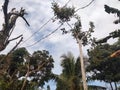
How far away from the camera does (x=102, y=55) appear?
38375 mm

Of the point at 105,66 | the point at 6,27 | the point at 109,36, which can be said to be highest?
the point at 105,66

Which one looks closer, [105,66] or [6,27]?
[6,27]

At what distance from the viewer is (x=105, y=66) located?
38.0m

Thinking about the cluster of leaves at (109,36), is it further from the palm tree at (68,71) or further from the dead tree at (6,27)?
the dead tree at (6,27)

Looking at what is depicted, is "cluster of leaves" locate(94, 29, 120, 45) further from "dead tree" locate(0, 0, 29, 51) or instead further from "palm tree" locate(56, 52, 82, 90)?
"dead tree" locate(0, 0, 29, 51)

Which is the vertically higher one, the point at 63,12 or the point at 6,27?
the point at 63,12

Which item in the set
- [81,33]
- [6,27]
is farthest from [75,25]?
[6,27]

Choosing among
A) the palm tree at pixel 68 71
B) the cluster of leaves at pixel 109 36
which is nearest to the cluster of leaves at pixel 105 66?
the palm tree at pixel 68 71

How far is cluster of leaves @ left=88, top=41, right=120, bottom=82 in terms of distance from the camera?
3696 cm

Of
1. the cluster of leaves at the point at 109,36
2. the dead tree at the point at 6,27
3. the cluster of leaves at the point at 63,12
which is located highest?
the cluster of leaves at the point at 63,12

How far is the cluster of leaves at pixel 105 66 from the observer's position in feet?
121

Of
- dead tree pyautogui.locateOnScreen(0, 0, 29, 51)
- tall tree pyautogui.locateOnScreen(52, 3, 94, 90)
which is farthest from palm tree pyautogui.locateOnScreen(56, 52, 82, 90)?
dead tree pyautogui.locateOnScreen(0, 0, 29, 51)

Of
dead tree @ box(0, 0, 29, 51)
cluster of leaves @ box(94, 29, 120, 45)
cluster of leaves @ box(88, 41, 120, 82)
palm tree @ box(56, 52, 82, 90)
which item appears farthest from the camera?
cluster of leaves @ box(88, 41, 120, 82)

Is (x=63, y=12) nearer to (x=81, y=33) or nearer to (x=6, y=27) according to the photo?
(x=81, y=33)
